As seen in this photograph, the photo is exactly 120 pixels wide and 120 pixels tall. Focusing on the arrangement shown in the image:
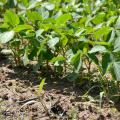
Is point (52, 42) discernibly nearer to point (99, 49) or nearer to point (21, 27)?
point (21, 27)

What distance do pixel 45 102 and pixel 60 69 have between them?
0.34m

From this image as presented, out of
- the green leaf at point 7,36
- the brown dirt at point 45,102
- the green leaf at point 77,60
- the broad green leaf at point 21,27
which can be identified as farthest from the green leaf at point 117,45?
the green leaf at point 7,36

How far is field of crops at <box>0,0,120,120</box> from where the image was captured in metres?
2.36

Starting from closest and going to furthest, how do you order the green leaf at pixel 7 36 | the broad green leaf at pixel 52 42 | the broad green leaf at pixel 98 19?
the broad green leaf at pixel 52 42 → the green leaf at pixel 7 36 → the broad green leaf at pixel 98 19

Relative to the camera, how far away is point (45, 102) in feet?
8.17

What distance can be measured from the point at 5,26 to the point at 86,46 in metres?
0.59

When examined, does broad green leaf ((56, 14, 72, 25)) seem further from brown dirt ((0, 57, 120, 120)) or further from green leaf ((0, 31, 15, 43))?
brown dirt ((0, 57, 120, 120))

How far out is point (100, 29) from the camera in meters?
2.41

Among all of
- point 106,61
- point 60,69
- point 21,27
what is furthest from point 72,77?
point 21,27

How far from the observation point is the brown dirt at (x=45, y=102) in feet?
7.68

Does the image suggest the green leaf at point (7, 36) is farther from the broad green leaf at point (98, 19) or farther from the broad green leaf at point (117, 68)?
→ the broad green leaf at point (117, 68)

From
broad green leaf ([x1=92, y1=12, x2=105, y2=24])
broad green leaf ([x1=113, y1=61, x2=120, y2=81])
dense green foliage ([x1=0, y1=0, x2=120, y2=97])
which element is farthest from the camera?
broad green leaf ([x1=92, y1=12, x2=105, y2=24])

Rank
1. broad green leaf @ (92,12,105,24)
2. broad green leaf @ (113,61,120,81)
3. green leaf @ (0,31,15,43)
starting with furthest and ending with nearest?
broad green leaf @ (92,12,105,24), green leaf @ (0,31,15,43), broad green leaf @ (113,61,120,81)

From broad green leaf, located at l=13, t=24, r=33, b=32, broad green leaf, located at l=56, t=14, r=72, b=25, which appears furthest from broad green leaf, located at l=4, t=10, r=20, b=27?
broad green leaf, located at l=56, t=14, r=72, b=25
